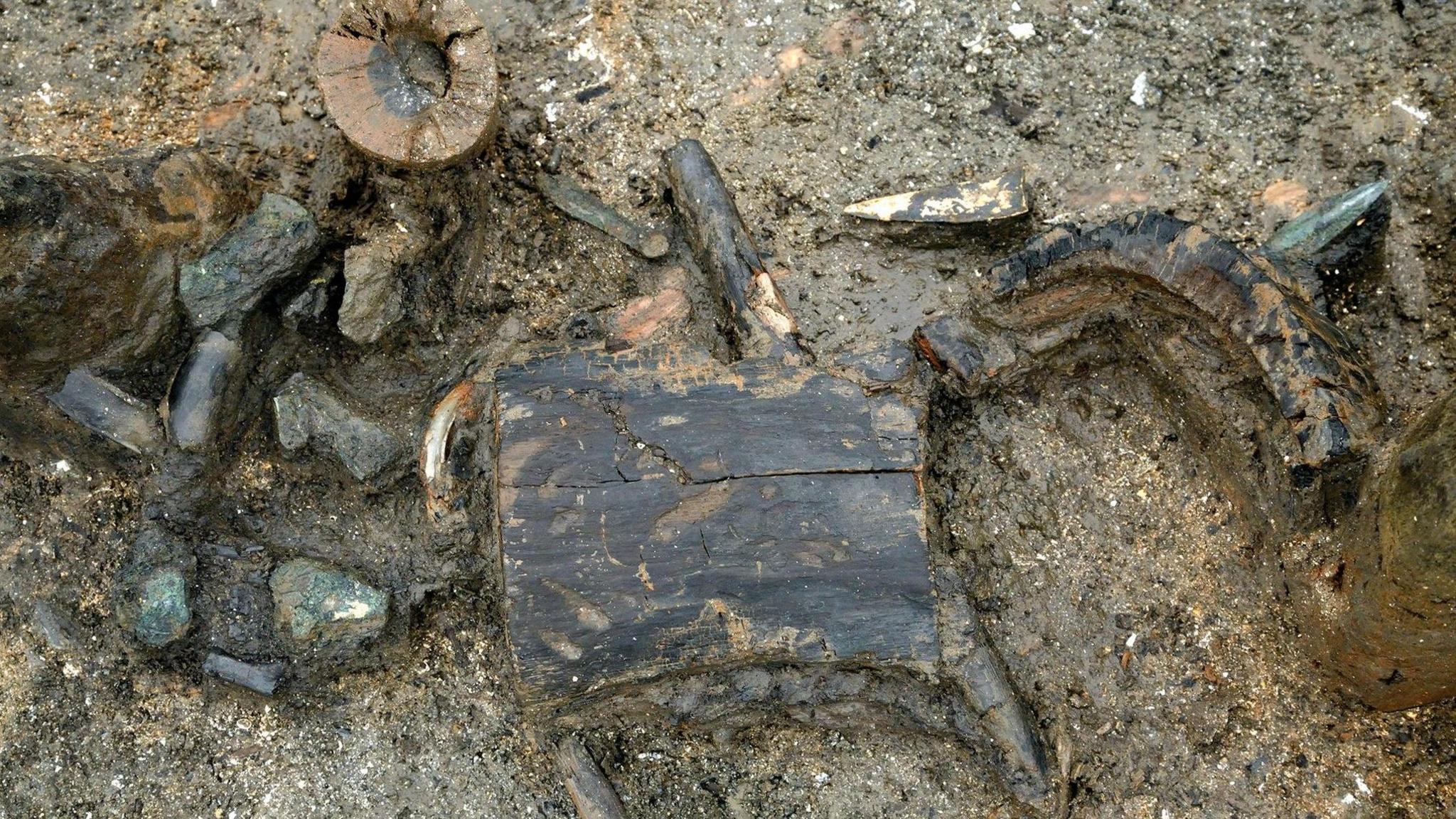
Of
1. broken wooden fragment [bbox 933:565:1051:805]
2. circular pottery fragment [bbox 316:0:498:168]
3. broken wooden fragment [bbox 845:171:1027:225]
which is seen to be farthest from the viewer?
broken wooden fragment [bbox 845:171:1027:225]

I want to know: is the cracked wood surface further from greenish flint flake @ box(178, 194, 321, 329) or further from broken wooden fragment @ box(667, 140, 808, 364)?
greenish flint flake @ box(178, 194, 321, 329)

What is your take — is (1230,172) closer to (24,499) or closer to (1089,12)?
(1089,12)

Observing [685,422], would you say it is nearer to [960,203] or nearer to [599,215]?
[599,215]

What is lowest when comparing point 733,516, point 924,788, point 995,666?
point 924,788

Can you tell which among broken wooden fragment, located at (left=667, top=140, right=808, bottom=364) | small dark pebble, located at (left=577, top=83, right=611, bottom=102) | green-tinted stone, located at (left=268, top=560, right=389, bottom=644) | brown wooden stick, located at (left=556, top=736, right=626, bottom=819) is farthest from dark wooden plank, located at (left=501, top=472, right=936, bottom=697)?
small dark pebble, located at (left=577, top=83, right=611, bottom=102)

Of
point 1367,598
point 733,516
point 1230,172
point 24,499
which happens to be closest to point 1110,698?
point 1367,598

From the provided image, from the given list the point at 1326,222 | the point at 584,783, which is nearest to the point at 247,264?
the point at 584,783

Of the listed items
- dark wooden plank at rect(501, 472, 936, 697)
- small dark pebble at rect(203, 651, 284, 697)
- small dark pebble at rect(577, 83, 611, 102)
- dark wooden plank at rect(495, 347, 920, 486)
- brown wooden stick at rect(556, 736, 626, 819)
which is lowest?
brown wooden stick at rect(556, 736, 626, 819)
